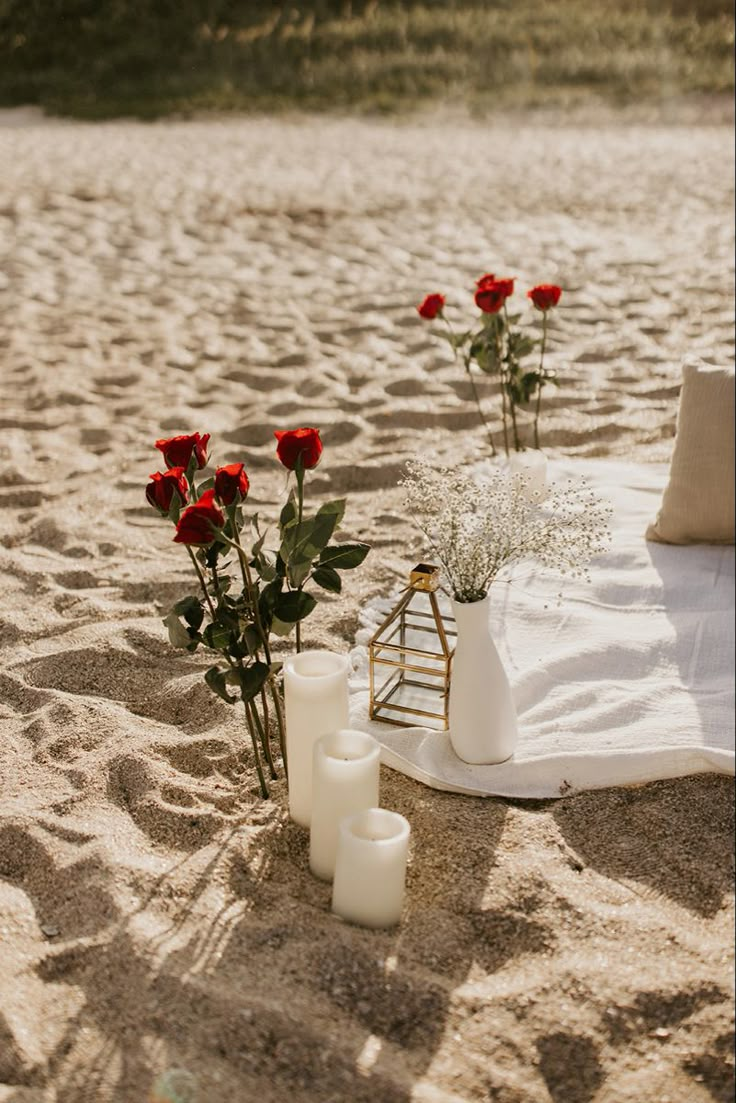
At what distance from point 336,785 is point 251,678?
0.75 feet

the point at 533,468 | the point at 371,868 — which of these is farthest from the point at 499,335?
the point at 371,868

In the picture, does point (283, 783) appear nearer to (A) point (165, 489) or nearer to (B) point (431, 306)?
(A) point (165, 489)

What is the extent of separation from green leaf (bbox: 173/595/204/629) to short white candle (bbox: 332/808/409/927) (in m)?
→ 0.40

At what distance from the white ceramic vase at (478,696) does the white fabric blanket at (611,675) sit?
35 mm

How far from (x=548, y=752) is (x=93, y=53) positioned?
14.1 m

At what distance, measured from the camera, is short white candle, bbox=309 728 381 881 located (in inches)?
64.4

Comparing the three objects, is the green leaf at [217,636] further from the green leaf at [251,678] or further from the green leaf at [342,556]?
the green leaf at [342,556]

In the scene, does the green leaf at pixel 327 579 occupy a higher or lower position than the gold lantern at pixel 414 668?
higher

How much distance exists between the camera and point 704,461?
2.43 metres

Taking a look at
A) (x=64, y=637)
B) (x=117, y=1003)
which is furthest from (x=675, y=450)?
(x=117, y=1003)

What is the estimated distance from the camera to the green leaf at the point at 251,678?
1749 millimetres

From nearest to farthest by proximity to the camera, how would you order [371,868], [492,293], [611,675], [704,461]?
1. [371,868]
2. [611,675]
3. [704,461]
4. [492,293]

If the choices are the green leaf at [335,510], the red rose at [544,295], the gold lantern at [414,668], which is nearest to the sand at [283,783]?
the gold lantern at [414,668]

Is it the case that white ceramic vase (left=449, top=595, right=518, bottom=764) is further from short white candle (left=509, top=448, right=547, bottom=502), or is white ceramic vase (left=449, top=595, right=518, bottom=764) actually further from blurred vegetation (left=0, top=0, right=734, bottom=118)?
blurred vegetation (left=0, top=0, right=734, bottom=118)
